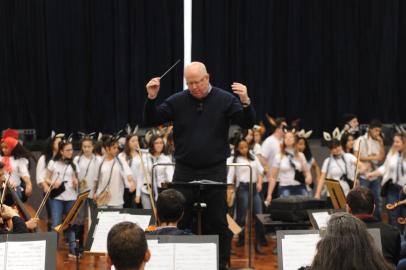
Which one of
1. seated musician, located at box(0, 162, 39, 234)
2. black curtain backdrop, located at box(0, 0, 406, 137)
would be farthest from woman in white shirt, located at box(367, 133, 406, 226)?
black curtain backdrop, located at box(0, 0, 406, 137)

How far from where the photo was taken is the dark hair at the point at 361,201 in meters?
4.82

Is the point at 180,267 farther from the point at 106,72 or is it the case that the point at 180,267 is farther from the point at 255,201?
the point at 106,72

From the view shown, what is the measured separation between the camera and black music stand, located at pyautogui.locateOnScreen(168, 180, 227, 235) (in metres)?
5.43

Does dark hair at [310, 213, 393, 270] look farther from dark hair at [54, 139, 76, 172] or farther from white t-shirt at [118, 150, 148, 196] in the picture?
white t-shirt at [118, 150, 148, 196]

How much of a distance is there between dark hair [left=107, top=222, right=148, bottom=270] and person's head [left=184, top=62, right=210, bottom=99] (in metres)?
2.48

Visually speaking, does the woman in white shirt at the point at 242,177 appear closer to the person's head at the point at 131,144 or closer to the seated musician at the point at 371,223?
the person's head at the point at 131,144

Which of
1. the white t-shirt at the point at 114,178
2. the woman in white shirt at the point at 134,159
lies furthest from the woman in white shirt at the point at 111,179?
the woman in white shirt at the point at 134,159

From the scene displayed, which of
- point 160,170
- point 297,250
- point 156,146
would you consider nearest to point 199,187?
point 297,250

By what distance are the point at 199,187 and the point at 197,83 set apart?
84 centimetres

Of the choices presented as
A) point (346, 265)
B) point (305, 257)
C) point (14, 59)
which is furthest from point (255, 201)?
point (14, 59)

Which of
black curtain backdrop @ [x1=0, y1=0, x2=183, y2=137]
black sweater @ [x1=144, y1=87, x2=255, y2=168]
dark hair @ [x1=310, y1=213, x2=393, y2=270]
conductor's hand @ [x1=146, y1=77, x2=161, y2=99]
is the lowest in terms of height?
dark hair @ [x1=310, y1=213, x2=393, y2=270]

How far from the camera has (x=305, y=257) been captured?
450 centimetres

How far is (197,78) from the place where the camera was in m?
5.59

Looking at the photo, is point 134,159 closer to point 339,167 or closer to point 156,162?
point 156,162
